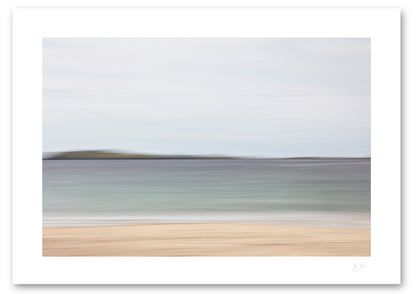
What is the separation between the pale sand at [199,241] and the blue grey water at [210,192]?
0.05 m

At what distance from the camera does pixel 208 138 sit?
116 inches

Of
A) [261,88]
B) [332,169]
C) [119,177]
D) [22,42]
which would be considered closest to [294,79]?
[261,88]

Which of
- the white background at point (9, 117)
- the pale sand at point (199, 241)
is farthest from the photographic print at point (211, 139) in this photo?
the white background at point (9, 117)

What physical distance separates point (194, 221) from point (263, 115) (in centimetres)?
64

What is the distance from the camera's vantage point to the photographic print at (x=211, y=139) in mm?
2939

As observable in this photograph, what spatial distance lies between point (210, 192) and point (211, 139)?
280 mm

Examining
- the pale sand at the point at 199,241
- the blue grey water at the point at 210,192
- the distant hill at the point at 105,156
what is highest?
the distant hill at the point at 105,156

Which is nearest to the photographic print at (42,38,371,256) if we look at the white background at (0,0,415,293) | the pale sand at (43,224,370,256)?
the pale sand at (43,224,370,256)

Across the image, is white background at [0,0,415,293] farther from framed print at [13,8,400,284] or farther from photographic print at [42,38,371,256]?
photographic print at [42,38,371,256]

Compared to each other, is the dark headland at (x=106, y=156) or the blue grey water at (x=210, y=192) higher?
the dark headland at (x=106, y=156)

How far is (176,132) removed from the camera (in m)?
2.96

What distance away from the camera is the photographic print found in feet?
9.64

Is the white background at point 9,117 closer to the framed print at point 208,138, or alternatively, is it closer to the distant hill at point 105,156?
the framed print at point 208,138
